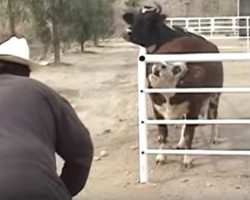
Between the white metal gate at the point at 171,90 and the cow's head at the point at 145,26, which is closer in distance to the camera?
the white metal gate at the point at 171,90

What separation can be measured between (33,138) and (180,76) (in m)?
5.42

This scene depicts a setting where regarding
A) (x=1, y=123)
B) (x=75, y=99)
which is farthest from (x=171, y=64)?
(x=75, y=99)

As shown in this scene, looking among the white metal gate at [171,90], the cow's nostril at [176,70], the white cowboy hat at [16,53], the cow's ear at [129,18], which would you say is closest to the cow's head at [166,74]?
the cow's nostril at [176,70]

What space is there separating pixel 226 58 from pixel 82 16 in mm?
24968

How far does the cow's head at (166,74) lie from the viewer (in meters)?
8.42

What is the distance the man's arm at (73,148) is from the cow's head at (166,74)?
4.84 m

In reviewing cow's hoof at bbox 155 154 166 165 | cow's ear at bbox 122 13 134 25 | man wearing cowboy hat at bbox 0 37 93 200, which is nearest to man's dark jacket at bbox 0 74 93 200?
man wearing cowboy hat at bbox 0 37 93 200

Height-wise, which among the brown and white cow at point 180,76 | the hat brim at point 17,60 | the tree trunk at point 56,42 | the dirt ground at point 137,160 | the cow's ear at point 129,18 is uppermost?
the hat brim at point 17,60

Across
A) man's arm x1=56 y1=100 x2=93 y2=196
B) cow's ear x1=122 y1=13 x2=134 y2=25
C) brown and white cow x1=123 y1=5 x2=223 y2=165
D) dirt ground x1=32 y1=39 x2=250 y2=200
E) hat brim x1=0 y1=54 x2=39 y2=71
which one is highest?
hat brim x1=0 y1=54 x2=39 y2=71

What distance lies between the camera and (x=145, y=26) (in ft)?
34.2

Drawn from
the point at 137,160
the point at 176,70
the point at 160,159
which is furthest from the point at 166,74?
the point at 137,160

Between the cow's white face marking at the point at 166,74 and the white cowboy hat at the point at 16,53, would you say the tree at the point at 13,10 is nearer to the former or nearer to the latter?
the cow's white face marking at the point at 166,74

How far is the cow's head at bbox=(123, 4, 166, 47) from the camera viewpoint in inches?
404

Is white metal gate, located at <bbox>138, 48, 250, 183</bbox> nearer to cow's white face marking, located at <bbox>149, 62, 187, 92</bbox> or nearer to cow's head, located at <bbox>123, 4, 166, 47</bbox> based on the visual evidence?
cow's white face marking, located at <bbox>149, 62, 187, 92</bbox>
